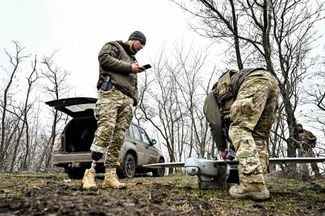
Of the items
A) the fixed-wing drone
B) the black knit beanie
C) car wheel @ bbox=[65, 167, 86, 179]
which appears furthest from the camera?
car wheel @ bbox=[65, 167, 86, 179]

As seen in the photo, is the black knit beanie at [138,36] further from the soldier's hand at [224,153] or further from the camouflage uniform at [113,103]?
the soldier's hand at [224,153]

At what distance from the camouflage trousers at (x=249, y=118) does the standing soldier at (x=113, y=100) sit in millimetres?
1325

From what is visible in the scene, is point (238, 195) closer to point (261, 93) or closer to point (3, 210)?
point (261, 93)

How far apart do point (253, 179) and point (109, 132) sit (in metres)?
1.66

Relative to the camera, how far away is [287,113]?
9.70 meters

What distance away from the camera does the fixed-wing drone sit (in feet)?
12.9

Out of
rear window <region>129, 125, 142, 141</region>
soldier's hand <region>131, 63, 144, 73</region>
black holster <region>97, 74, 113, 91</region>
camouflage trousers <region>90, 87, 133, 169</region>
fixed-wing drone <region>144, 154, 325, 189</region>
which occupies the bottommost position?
fixed-wing drone <region>144, 154, 325, 189</region>

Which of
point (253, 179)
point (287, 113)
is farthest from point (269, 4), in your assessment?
point (253, 179)

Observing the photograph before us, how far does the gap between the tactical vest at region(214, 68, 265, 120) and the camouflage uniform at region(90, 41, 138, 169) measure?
1120 millimetres

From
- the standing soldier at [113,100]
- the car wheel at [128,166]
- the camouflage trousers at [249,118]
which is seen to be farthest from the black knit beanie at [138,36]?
the car wheel at [128,166]

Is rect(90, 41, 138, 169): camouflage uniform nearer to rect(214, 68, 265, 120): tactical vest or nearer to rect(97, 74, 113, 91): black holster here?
rect(97, 74, 113, 91): black holster

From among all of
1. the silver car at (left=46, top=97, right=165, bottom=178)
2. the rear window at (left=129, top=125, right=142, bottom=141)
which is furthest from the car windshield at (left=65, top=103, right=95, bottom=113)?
the rear window at (left=129, top=125, right=142, bottom=141)

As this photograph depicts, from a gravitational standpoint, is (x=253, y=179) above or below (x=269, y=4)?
below

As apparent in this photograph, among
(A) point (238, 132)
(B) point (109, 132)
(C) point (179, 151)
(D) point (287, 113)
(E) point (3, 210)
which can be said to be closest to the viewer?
(E) point (3, 210)
